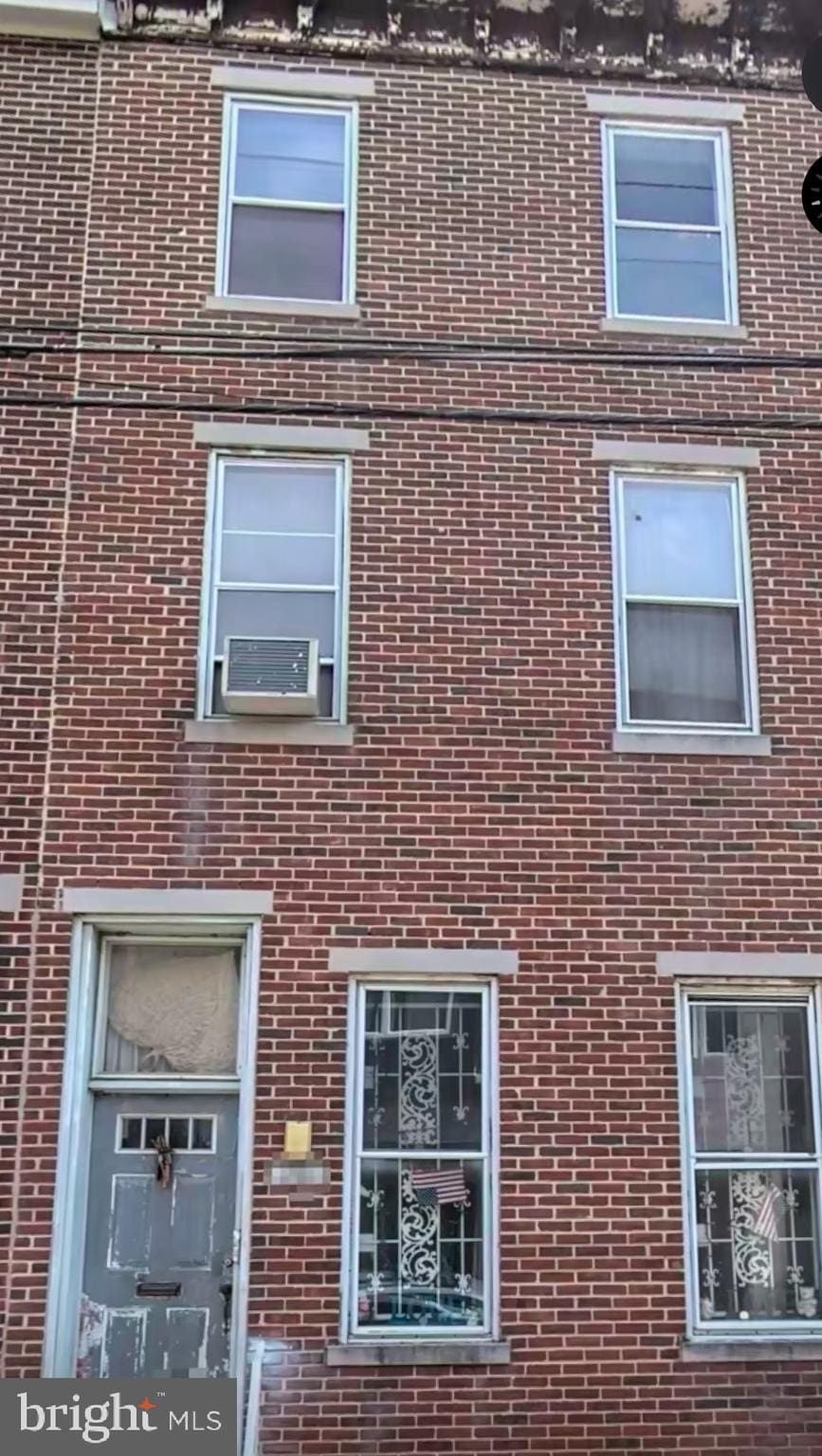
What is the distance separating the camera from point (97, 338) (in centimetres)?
891

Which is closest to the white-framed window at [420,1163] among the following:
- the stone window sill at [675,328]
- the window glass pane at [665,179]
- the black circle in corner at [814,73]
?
the stone window sill at [675,328]

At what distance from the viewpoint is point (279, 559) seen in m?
8.76

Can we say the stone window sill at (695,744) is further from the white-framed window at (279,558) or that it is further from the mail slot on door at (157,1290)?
the mail slot on door at (157,1290)

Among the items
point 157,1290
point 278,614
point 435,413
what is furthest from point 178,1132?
point 435,413

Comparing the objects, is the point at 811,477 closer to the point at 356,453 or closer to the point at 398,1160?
the point at 356,453

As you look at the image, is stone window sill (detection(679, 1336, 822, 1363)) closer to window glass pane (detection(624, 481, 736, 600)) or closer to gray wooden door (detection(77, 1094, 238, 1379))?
gray wooden door (detection(77, 1094, 238, 1379))

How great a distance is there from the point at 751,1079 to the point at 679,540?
3457 millimetres

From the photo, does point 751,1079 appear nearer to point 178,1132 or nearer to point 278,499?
point 178,1132

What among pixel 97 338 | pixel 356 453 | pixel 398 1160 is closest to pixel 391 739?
pixel 356 453

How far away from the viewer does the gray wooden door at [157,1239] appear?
7602mm

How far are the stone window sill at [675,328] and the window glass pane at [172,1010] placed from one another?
192 inches

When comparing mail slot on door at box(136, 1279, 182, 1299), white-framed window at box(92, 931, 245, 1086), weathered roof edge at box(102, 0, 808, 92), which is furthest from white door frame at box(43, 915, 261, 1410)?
weathered roof edge at box(102, 0, 808, 92)

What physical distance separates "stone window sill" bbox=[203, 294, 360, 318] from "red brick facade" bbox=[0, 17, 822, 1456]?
0.09 m

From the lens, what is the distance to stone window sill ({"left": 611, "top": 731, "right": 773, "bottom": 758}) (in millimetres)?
8484
